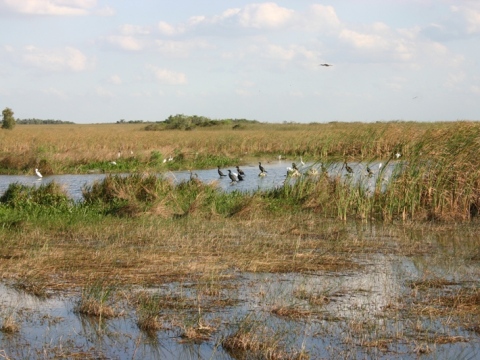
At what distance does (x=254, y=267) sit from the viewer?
9.48 metres

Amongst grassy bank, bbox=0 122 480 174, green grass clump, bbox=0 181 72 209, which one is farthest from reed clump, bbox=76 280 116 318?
grassy bank, bbox=0 122 480 174

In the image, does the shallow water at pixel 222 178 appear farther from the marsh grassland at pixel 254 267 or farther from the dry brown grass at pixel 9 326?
the dry brown grass at pixel 9 326

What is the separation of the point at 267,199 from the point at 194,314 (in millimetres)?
8451

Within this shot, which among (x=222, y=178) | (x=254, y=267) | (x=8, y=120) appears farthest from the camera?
(x=8, y=120)

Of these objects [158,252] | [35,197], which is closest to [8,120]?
[35,197]

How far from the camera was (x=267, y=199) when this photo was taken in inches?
617

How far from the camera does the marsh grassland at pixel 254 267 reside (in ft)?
21.7

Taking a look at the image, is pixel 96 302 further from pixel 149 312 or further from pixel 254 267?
pixel 254 267

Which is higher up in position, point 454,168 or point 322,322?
point 454,168

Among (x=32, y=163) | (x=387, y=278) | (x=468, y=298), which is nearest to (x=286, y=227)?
(x=387, y=278)

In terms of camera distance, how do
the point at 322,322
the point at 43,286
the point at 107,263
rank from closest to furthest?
the point at 322,322
the point at 43,286
the point at 107,263

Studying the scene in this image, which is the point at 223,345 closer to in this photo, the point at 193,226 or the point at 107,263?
the point at 107,263

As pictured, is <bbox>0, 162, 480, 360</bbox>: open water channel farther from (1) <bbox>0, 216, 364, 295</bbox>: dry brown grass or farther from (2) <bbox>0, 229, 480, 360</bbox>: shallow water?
(1) <bbox>0, 216, 364, 295</bbox>: dry brown grass

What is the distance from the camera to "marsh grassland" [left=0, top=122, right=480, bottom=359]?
6629mm
